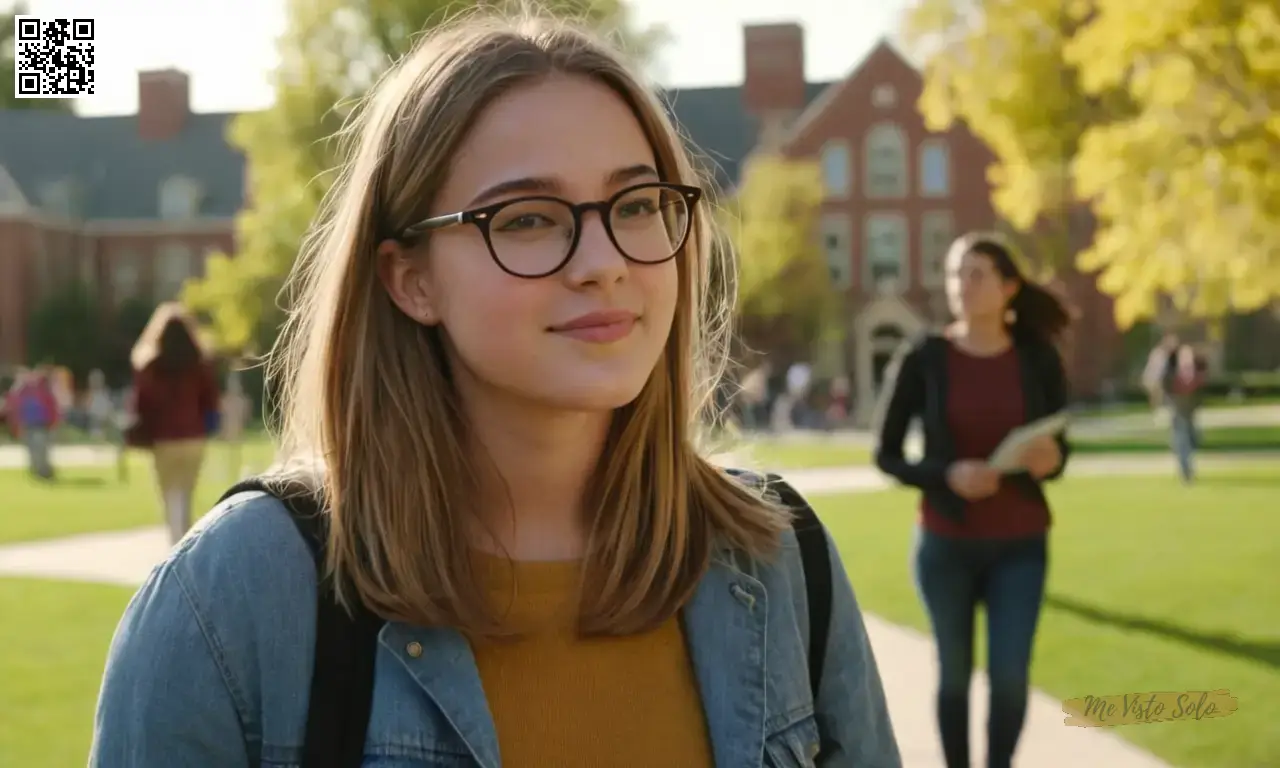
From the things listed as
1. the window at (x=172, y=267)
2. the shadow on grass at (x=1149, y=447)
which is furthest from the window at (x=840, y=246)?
the window at (x=172, y=267)

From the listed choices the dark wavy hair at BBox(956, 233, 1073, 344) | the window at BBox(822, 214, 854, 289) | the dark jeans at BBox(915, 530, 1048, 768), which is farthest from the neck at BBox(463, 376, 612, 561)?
the window at BBox(822, 214, 854, 289)

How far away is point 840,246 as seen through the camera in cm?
4684

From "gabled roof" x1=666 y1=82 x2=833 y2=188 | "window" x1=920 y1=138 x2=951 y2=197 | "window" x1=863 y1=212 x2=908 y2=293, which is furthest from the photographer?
"gabled roof" x1=666 y1=82 x2=833 y2=188

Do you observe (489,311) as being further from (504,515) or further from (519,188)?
(504,515)

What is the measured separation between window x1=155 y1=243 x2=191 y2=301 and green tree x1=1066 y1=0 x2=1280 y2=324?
4699 centimetres

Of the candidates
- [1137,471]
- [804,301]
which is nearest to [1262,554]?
[1137,471]

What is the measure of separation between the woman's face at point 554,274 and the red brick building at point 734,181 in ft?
139

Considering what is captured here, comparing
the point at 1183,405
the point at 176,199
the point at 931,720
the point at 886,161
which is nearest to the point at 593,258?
the point at 931,720

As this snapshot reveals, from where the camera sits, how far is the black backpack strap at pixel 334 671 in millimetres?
1637

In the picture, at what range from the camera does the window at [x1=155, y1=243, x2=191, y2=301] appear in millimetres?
55062

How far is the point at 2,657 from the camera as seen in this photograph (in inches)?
312

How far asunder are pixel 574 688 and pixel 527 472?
0.30 metres

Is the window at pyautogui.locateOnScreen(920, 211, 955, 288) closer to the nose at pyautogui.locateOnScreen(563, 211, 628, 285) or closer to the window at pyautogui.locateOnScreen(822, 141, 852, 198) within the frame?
the window at pyautogui.locateOnScreen(822, 141, 852, 198)

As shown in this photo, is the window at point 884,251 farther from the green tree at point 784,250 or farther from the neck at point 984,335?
the neck at point 984,335
